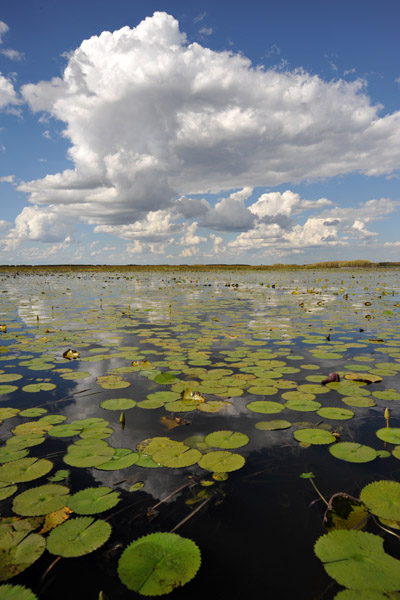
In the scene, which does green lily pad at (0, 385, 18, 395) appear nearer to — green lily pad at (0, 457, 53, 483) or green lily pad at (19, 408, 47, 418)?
green lily pad at (19, 408, 47, 418)

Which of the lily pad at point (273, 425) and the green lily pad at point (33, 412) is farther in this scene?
the green lily pad at point (33, 412)

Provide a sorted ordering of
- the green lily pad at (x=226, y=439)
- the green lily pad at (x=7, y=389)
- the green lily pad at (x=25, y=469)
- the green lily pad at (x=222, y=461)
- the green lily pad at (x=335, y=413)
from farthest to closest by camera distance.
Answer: the green lily pad at (x=7, y=389) → the green lily pad at (x=335, y=413) → the green lily pad at (x=226, y=439) → the green lily pad at (x=222, y=461) → the green lily pad at (x=25, y=469)

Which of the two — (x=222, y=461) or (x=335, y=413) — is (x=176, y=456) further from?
A: (x=335, y=413)

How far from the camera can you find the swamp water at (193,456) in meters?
1.74

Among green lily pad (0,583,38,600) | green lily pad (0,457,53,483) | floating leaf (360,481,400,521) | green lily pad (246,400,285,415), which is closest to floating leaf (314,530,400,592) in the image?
floating leaf (360,481,400,521)

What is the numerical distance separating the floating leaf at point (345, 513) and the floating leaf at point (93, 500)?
1312mm

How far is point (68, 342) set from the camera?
703cm

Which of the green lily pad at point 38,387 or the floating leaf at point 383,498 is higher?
the floating leaf at point 383,498

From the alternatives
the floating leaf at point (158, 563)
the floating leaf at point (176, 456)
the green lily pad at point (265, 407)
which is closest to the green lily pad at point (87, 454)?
the floating leaf at point (176, 456)

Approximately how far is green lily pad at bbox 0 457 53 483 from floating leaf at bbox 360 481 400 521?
7.36ft

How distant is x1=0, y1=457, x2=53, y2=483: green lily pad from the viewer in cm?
245

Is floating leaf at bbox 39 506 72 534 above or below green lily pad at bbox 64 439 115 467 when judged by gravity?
above

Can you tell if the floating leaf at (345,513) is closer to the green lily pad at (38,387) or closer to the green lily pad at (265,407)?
the green lily pad at (265,407)

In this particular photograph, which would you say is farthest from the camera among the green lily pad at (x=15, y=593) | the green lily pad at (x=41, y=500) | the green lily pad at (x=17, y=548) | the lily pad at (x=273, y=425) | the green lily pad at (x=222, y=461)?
the lily pad at (x=273, y=425)
